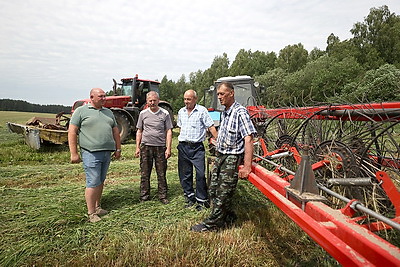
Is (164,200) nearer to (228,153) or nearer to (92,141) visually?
(92,141)

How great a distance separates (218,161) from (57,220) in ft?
5.95

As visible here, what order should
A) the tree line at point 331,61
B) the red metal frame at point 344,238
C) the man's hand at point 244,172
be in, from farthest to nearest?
the tree line at point 331,61, the man's hand at point 244,172, the red metal frame at point 344,238

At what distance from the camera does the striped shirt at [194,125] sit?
127 inches

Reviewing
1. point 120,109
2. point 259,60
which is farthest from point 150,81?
point 259,60

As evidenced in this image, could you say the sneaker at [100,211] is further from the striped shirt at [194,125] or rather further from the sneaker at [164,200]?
the striped shirt at [194,125]

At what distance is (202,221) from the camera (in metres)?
2.69

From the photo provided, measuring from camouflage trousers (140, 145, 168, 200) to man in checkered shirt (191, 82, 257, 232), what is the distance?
3.10 feet

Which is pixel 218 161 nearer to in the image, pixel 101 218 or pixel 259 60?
pixel 101 218

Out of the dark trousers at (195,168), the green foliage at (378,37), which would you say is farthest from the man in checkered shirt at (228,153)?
the green foliage at (378,37)

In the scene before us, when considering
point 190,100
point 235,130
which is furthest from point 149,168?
point 235,130

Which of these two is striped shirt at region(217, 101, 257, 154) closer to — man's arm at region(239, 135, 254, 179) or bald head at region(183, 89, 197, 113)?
man's arm at region(239, 135, 254, 179)

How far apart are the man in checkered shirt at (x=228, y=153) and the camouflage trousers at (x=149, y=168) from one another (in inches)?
37.3

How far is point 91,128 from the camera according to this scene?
280 cm

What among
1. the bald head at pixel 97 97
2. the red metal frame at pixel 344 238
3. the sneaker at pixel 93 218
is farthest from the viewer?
the bald head at pixel 97 97
